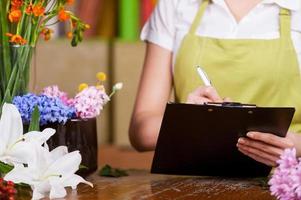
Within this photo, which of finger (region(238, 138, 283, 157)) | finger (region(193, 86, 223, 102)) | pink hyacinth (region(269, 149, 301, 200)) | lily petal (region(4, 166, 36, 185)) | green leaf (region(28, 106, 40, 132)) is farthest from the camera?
finger (region(193, 86, 223, 102))

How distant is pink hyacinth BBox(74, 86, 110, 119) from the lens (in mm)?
1539

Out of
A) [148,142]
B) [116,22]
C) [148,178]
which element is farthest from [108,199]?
[116,22]

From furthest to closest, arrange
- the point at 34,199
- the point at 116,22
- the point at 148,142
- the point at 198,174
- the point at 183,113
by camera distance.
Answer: the point at 116,22, the point at 148,142, the point at 198,174, the point at 183,113, the point at 34,199

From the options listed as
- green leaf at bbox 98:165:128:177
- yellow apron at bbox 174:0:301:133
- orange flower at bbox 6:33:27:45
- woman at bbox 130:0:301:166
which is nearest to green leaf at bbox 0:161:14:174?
orange flower at bbox 6:33:27:45

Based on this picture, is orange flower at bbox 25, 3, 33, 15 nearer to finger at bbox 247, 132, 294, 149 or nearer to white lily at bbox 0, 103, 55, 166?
A: white lily at bbox 0, 103, 55, 166

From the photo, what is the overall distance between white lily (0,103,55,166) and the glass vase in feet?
0.47

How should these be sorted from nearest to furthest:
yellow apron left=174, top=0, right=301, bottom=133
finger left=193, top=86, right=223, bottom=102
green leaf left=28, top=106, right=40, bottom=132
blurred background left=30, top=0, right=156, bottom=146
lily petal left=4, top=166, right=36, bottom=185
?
lily petal left=4, top=166, right=36, bottom=185 → green leaf left=28, top=106, right=40, bottom=132 → finger left=193, top=86, right=223, bottom=102 → yellow apron left=174, top=0, right=301, bottom=133 → blurred background left=30, top=0, right=156, bottom=146

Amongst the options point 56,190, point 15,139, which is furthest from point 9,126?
point 56,190

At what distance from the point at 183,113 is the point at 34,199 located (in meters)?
0.31

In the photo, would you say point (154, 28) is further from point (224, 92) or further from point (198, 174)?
point (198, 174)

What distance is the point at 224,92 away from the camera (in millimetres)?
1883

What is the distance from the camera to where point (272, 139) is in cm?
152

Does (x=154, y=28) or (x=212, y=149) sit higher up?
(x=154, y=28)

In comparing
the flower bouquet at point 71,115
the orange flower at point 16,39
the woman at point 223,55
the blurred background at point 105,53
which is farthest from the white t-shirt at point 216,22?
the blurred background at point 105,53
